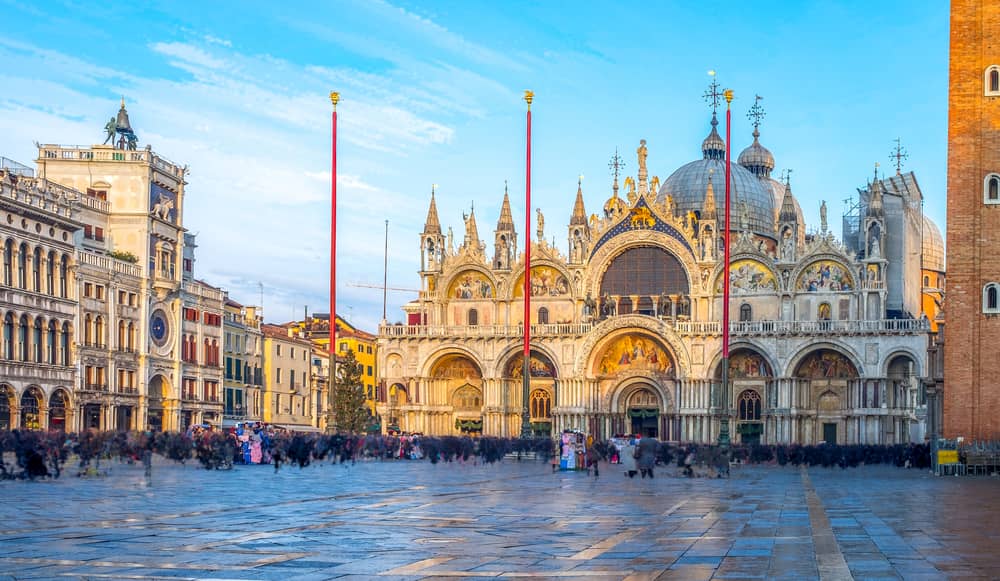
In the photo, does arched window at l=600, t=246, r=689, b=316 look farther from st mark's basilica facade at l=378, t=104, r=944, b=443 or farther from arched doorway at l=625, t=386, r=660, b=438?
arched doorway at l=625, t=386, r=660, b=438

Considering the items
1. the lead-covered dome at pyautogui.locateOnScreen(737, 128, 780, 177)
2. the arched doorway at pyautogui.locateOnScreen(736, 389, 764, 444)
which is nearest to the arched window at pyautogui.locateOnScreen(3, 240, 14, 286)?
the arched doorway at pyautogui.locateOnScreen(736, 389, 764, 444)

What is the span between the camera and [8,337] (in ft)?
177

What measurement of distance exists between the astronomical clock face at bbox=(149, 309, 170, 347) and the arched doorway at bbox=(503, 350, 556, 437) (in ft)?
62.8

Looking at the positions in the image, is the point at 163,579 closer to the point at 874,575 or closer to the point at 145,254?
the point at 874,575

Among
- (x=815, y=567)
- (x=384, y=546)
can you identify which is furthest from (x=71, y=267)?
(x=815, y=567)

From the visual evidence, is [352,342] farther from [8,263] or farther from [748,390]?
[8,263]

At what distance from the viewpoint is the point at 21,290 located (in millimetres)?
54688

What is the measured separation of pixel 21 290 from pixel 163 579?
46.3 metres

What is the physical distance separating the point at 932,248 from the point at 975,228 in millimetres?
Result: 63654

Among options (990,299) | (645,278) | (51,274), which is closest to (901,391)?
(645,278)

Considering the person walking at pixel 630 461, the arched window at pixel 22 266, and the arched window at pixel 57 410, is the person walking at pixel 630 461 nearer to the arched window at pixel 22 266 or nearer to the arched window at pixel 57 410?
the arched window at pixel 22 266

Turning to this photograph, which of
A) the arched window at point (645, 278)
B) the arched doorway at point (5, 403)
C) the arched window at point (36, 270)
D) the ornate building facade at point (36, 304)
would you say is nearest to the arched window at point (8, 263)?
the ornate building facade at point (36, 304)

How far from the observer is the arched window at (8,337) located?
53.7 meters

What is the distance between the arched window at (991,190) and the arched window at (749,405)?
2914cm
